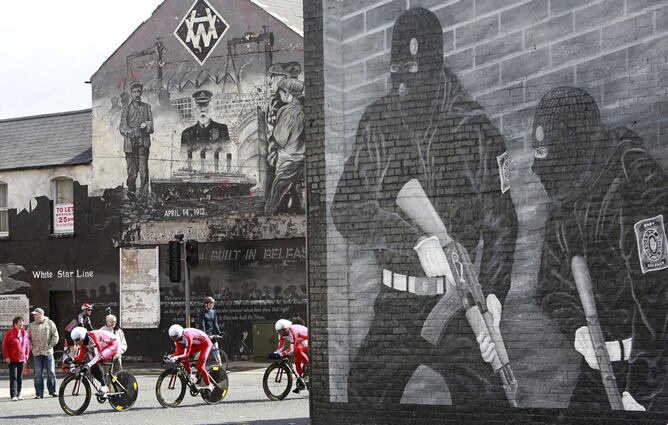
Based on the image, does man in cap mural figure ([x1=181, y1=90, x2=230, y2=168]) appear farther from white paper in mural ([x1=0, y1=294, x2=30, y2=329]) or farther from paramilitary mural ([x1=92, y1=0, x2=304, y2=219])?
white paper in mural ([x1=0, y1=294, x2=30, y2=329])

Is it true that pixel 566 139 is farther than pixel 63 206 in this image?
No

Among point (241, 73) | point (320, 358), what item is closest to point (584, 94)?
point (320, 358)

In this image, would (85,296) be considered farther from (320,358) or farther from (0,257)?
(320,358)

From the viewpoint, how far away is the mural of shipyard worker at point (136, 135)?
112 feet

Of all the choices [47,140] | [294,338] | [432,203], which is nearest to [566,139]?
[432,203]

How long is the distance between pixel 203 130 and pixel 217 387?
14.1 meters

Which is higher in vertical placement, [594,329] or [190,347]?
[594,329]

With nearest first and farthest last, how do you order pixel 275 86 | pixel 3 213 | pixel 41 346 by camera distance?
pixel 41 346, pixel 275 86, pixel 3 213

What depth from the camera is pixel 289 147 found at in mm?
31828

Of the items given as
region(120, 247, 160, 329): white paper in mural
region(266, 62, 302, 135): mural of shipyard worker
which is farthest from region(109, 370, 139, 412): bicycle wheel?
region(120, 247, 160, 329): white paper in mural

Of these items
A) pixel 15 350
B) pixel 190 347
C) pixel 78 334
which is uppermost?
pixel 78 334

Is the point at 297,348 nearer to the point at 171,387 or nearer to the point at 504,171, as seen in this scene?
the point at 171,387

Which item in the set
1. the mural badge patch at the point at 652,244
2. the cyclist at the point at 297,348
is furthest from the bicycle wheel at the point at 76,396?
the mural badge patch at the point at 652,244

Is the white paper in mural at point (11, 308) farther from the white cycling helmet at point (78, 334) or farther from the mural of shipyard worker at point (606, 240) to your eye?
the mural of shipyard worker at point (606, 240)
